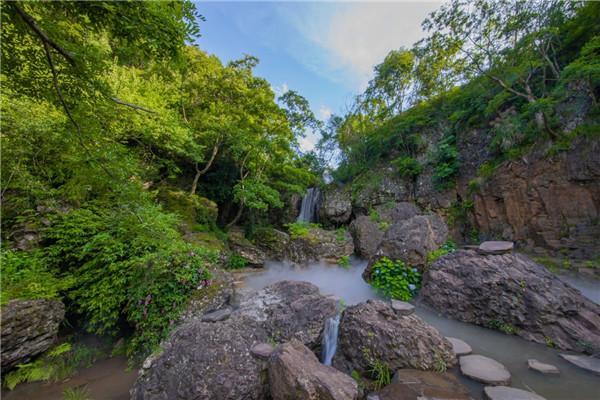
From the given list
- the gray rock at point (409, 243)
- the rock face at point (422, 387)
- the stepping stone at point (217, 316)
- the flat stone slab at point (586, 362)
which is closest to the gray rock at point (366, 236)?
the gray rock at point (409, 243)

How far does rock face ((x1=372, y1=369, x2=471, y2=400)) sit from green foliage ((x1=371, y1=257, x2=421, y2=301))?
91.4 inches

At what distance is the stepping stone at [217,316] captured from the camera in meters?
2.88

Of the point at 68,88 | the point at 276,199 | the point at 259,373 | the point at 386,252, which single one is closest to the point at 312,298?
the point at 259,373

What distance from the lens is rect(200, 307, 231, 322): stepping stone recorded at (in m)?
2.88

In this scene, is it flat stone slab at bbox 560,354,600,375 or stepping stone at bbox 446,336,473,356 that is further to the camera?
stepping stone at bbox 446,336,473,356

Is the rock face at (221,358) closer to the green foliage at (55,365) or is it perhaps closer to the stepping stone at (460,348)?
the green foliage at (55,365)

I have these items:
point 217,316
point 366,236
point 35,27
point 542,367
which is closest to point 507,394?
point 542,367

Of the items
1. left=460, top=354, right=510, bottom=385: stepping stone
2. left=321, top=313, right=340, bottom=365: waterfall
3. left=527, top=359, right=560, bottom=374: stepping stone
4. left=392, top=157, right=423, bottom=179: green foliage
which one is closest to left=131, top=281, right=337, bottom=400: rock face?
left=321, top=313, right=340, bottom=365: waterfall

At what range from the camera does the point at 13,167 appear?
329 centimetres

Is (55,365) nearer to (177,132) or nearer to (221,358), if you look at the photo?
(221,358)

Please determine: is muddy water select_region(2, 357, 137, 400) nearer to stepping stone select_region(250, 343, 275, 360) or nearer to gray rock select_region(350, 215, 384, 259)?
stepping stone select_region(250, 343, 275, 360)

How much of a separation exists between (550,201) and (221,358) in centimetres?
881

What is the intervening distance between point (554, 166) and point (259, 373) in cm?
880

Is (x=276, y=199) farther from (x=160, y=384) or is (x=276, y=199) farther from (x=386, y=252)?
(x=160, y=384)
